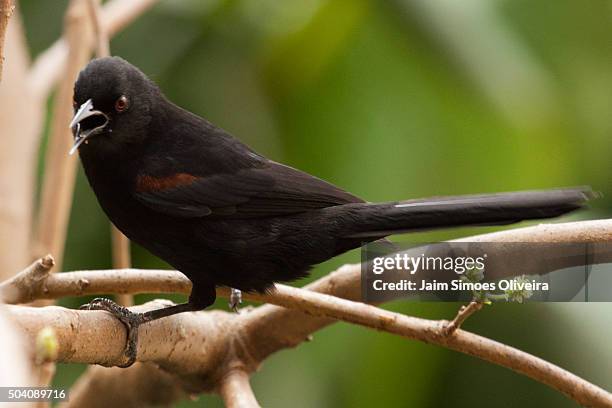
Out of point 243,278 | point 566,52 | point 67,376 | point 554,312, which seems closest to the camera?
point 243,278

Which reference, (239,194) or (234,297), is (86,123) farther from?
(234,297)

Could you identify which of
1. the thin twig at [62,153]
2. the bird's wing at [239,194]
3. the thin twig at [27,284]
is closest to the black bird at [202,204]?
the bird's wing at [239,194]

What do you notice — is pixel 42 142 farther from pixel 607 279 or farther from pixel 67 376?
pixel 607 279

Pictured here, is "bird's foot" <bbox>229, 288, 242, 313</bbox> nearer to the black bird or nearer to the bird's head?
the black bird

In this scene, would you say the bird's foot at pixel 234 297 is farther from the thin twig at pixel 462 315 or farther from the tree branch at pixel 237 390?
the thin twig at pixel 462 315

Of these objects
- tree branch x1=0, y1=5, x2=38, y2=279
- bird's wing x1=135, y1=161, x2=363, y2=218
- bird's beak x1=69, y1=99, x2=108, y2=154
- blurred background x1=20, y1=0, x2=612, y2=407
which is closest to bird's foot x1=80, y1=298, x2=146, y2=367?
bird's wing x1=135, y1=161, x2=363, y2=218

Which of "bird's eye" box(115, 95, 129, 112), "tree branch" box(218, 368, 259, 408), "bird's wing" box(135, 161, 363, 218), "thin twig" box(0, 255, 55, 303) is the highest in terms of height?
"bird's eye" box(115, 95, 129, 112)

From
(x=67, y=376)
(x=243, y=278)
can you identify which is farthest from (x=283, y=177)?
(x=67, y=376)

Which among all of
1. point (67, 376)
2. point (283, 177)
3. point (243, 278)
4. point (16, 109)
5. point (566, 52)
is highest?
point (566, 52)
